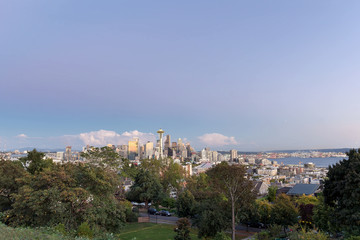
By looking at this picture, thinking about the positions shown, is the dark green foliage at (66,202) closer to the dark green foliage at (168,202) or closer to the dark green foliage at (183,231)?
the dark green foliage at (183,231)

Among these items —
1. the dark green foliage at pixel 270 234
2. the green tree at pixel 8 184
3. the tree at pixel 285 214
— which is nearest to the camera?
the dark green foliage at pixel 270 234

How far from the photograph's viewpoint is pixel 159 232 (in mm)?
24141

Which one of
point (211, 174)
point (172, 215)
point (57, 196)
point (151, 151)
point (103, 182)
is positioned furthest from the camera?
point (151, 151)

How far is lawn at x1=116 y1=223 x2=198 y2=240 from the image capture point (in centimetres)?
2230

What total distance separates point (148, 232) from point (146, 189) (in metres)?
12.0

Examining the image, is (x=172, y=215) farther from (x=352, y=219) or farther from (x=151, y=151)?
(x=151, y=151)

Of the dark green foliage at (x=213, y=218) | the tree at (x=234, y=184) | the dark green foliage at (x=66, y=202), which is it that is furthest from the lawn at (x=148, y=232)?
the dark green foliage at (x=66, y=202)

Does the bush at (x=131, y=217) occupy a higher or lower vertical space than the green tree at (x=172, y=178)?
lower

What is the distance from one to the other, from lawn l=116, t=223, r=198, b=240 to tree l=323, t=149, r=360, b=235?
12.1 m

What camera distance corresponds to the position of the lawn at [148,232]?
22.3 meters

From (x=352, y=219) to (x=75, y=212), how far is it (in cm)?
1694

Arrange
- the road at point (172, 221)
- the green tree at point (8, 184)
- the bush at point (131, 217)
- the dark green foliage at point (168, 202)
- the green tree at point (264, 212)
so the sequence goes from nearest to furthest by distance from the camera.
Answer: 1. the green tree at point (8, 184)
2. the green tree at point (264, 212)
3. the road at point (172, 221)
4. the bush at point (131, 217)
5. the dark green foliage at point (168, 202)

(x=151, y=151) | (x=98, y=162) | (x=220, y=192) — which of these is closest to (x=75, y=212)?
(x=98, y=162)

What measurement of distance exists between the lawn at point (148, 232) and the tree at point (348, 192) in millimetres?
12124
